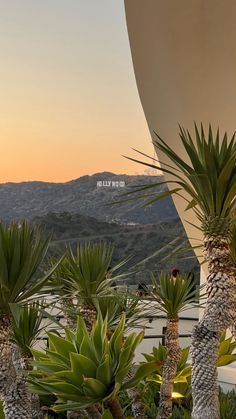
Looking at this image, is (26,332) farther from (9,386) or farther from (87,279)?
(9,386)

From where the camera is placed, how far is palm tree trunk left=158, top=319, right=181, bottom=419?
2.48 metres

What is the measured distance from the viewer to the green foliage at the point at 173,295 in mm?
2539

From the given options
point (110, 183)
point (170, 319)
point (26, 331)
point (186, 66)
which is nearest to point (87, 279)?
point (26, 331)

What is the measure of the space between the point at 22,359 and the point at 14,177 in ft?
16.2

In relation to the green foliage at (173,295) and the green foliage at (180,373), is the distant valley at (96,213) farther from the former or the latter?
the green foliage at (180,373)

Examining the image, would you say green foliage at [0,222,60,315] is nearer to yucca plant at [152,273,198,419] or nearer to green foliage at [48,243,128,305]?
green foliage at [48,243,128,305]

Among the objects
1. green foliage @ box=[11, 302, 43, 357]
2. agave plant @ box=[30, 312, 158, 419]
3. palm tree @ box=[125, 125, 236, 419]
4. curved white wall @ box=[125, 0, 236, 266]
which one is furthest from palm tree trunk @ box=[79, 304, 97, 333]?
curved white wall @ box=[125, 0, 236, 266]

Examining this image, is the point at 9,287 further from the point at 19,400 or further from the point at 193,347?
the point at 193,347

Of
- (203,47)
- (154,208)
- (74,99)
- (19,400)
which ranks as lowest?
(19,400)

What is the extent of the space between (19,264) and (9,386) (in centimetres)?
38

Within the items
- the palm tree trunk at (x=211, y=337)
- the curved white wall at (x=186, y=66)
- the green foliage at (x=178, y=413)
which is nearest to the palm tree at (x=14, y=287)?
the palm tree trunk at (x=211, y=337)

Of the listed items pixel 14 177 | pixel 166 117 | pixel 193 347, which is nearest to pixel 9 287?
pixel 193 347

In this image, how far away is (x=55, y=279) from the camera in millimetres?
2568

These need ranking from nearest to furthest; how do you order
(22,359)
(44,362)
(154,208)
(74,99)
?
(44,362), (22,359), (154,208), (74,99)
